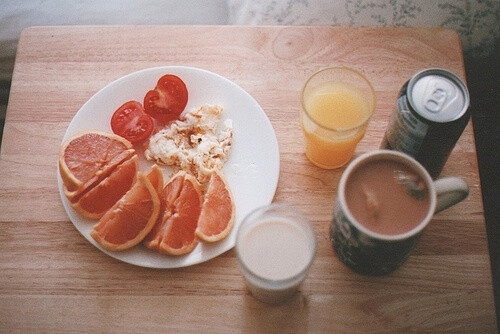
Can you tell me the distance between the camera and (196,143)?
1.10m

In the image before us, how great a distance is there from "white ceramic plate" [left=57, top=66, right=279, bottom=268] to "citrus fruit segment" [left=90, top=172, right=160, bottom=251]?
0.08 feet

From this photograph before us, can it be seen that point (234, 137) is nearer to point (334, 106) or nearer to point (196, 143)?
point (196, 143)

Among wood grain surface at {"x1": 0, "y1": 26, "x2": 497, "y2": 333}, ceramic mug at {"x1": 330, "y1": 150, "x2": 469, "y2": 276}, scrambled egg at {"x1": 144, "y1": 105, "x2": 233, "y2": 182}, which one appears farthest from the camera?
scrambled egg at {"x1": 144, "y1": 105, "x2": 233, "y2": 182}

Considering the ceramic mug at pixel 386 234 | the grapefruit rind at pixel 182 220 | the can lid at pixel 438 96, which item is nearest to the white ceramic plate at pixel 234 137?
the grapefruit rind at pixel 182 220

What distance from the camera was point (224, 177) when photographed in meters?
1.06

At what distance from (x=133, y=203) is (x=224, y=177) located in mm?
194

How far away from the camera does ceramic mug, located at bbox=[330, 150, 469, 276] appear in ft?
2.70

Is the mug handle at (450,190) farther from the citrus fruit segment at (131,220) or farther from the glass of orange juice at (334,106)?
the citrus fruit segment at (131,220)

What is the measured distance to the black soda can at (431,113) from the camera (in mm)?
870

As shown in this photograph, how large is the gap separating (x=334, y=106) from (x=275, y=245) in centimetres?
33

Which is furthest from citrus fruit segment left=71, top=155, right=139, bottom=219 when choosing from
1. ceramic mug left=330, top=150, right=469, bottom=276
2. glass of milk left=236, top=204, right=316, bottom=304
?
ceramic mug left=330, top=150, right=469, bottom=276

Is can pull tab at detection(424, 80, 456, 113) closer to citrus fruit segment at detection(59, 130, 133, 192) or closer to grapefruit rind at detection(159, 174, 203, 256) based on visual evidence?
grapefruit rind at detection(159, 174, 203, 256)

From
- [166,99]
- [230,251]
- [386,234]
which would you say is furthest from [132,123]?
[386,234]

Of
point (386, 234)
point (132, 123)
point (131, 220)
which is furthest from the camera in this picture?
point (132, 123)
